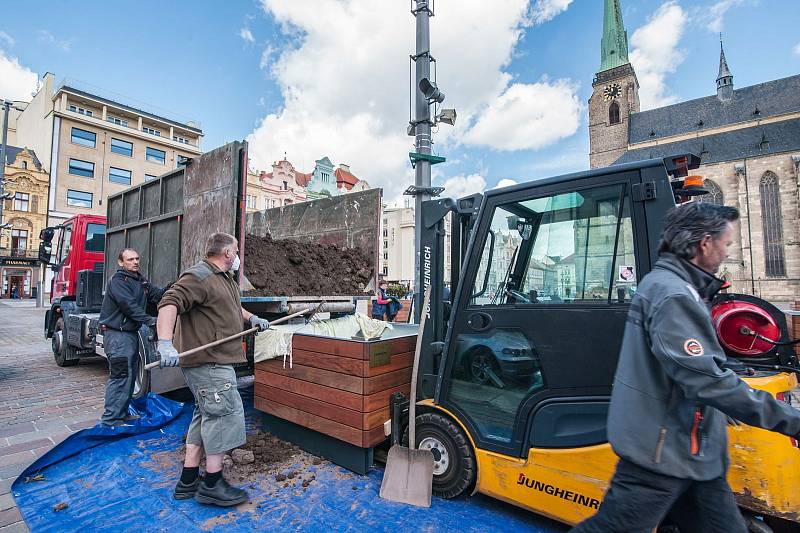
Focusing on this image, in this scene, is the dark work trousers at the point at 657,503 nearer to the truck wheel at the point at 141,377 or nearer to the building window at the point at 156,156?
the truck wheel at the point at 141,377

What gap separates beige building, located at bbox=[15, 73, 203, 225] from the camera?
31.5 meters

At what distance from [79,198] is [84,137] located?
5.05 metres

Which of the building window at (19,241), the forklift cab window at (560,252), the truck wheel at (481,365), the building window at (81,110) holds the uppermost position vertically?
the building window at (81,110)

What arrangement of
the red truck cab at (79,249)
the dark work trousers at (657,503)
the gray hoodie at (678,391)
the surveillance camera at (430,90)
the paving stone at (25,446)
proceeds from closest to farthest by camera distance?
1. the gray hoodie at (678,391)
2. the dark work trousers at (657,503)
3. the paving stone at (25,446)
4. the surveillance camera at (430,90)
5. the red truck cab at (79,249)

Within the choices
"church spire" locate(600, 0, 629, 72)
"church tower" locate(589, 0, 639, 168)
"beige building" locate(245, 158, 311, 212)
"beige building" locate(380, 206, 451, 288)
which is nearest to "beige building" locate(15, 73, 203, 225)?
"beige building" locate(245, 158, 311, 212)

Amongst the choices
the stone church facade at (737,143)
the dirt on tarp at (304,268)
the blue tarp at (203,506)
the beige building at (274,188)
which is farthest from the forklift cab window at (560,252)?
the stone church facade at (737,143)

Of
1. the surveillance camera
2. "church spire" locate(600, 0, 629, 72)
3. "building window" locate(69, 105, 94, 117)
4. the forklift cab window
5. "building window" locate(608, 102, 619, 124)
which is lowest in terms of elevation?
the forklift cab window

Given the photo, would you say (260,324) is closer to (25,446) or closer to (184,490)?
(184,490)

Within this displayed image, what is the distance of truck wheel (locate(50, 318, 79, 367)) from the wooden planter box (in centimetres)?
576

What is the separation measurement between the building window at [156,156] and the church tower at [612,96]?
5005 centimetres

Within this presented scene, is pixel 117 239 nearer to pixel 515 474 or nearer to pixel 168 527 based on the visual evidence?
pixel 168 527

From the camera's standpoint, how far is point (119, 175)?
113 ft

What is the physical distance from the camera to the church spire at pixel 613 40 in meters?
54.9

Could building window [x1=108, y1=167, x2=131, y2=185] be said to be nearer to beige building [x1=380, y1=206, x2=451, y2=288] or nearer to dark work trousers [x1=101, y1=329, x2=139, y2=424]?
beige building [x1=380, y1=206, x2=451, y2=288]
